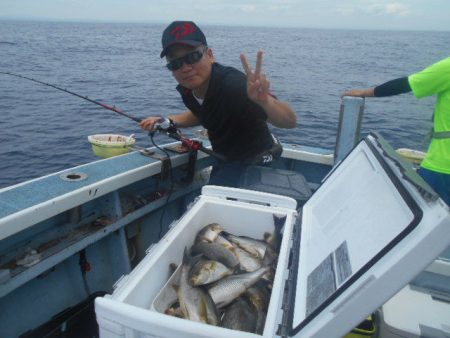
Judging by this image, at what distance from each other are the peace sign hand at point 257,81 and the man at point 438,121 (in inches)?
75.8

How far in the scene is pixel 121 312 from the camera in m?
1.35

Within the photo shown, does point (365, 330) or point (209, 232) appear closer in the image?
point (365, 330)

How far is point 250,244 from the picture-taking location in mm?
2430

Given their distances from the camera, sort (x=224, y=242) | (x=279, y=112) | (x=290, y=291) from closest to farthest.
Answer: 1. (x=290, y=291)
2. (x=224, y=242)
3. (x=279, y=112)

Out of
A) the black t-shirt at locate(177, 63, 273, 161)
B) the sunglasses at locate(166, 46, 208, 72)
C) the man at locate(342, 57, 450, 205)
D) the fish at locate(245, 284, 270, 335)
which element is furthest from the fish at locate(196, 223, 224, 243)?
the man at locate(342, 57, 450, 205)

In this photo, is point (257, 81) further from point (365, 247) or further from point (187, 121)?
point (187, 121)

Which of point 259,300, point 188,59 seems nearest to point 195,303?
point 259,300

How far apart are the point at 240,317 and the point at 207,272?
0.35 metres

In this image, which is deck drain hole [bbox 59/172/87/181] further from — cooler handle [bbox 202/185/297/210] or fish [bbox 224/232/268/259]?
fish [bbox 224/232/268/259]

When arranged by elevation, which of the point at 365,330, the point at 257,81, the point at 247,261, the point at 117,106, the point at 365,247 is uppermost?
the point at 257,81

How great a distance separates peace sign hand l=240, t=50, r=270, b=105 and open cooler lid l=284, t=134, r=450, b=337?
874mm

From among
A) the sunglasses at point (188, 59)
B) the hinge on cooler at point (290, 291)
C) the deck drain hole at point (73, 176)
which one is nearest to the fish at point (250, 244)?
the hinge on cooler at point (290, 291)

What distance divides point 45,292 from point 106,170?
112 centimetres

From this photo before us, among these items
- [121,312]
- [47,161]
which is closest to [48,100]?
[47,161]
